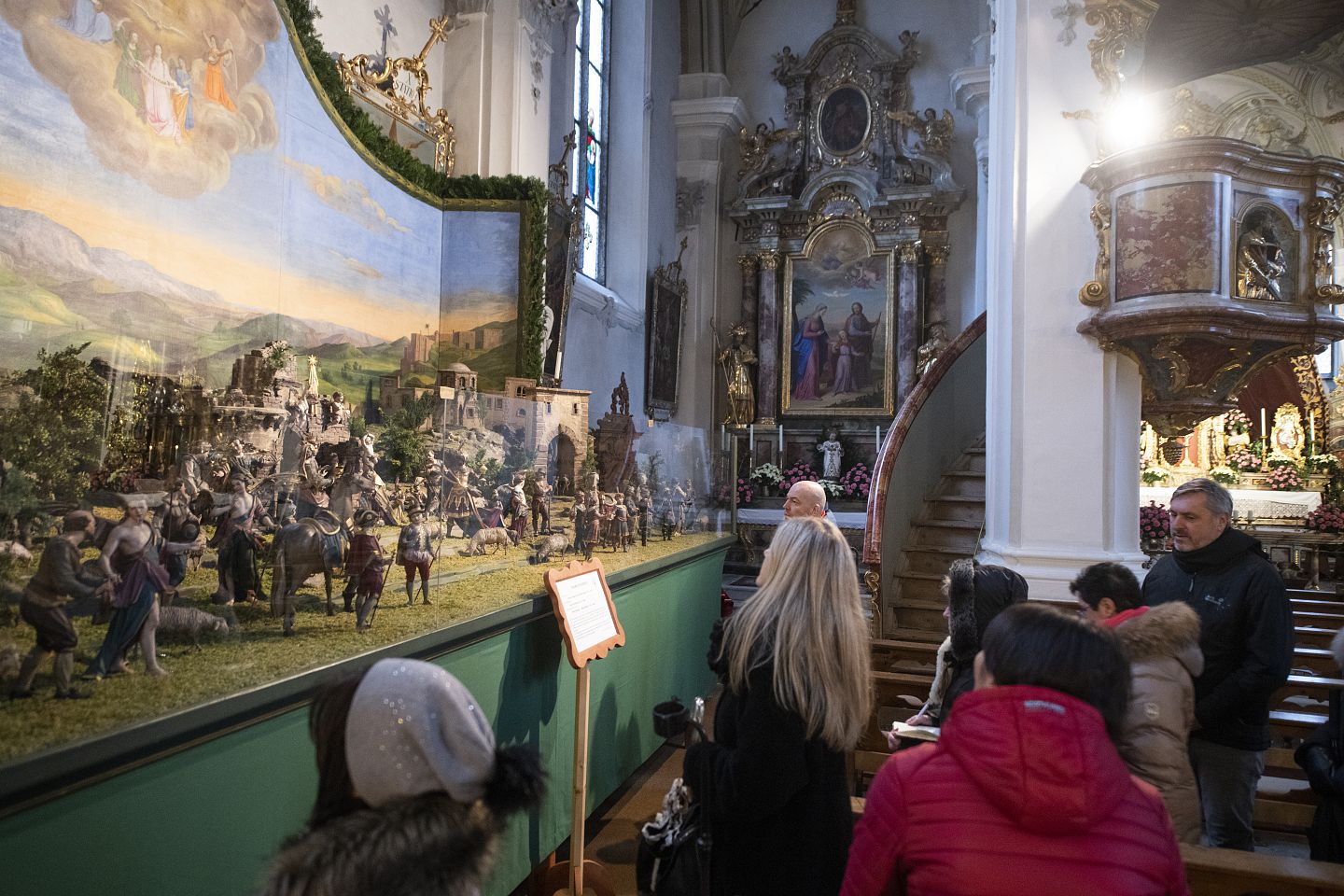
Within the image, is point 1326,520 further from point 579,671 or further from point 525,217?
point 579,671

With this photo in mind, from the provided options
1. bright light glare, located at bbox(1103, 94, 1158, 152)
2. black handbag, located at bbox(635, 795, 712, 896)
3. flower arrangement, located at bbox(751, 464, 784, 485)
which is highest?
bright light glare, located at bbox(1103, 94, 1158, 152)

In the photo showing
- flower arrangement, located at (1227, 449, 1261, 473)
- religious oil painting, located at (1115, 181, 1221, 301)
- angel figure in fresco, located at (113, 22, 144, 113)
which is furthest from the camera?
flower arrangement, located at (1227, 449, 1261, 473)

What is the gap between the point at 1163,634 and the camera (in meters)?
2.44

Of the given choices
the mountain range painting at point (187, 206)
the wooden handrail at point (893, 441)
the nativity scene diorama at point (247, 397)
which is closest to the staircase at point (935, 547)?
the wooden handrail at point (893, 441)

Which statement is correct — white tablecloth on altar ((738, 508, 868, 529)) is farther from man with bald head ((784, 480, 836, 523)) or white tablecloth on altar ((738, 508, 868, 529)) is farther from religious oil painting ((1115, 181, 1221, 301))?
man with bald head ((784, 480, 836, 523))

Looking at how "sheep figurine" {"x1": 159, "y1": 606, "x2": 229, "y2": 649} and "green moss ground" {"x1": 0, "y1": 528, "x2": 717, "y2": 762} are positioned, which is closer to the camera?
"green moss ground" {"x1": 0, "y1": 528, "x2": 717, "y2": 762}

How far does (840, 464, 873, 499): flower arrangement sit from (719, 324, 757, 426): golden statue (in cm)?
179

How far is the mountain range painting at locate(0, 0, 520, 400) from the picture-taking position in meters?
3.85

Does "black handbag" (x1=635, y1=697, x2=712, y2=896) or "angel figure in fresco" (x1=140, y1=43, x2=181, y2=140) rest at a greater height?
"angel figure in fresco" (x1=140, y1=43, x2=181, y2=140)

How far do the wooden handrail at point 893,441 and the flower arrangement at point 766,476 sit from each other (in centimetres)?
484

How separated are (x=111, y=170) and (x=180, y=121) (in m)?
0.52

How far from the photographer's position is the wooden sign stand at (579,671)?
11.5 ft

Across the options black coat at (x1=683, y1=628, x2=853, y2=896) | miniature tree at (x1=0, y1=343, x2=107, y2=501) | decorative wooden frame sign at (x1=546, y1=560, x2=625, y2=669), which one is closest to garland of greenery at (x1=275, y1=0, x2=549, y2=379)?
miniature tree at (x1=0, y1=343, x2=107, y2=501)

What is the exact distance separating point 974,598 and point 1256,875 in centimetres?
99
